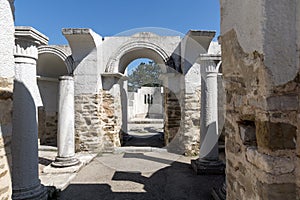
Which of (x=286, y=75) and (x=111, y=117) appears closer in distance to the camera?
(x=286, y=75)

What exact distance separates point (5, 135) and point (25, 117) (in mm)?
1091

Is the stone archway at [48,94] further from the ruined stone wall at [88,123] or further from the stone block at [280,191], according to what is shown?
the stone block at [280,191]

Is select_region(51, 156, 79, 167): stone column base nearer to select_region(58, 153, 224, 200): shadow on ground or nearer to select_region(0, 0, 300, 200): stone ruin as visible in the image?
select_region(0, 0, 300, 200): stone ruin

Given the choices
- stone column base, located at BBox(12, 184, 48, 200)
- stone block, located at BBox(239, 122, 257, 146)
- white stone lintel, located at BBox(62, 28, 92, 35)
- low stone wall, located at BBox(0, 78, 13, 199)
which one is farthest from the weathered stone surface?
white stone lintel, located at BBox(62, 28, 92, 35)

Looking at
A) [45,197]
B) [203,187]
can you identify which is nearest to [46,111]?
[45,197]

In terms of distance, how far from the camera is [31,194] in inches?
130

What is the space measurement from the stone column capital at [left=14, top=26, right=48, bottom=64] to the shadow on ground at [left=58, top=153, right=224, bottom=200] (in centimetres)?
253

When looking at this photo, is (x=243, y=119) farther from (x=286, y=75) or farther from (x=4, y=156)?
(x=4, y=156)

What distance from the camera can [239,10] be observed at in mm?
1806

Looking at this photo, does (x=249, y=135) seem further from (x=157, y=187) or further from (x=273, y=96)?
(x=157, y=187)

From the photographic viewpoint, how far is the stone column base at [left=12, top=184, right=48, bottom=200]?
321cm

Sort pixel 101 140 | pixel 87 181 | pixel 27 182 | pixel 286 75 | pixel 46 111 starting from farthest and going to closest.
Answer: pixel 46 111, pixel 101 140, pixel 87 181, pixel 27 182, pixel 286 75

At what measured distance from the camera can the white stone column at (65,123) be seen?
17.9 ft

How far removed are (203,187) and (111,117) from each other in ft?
14.2
